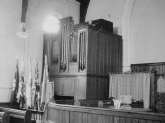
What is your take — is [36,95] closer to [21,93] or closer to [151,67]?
[21,93]

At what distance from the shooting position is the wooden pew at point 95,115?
4316 mm

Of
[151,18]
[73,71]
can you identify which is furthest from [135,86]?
[151,18]

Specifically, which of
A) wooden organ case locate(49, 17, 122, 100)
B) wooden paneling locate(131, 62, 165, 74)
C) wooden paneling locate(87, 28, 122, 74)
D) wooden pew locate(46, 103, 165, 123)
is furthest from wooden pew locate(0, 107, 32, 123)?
wooden paneling locate(131, 62, 165, 74)

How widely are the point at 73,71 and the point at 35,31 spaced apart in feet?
7.35

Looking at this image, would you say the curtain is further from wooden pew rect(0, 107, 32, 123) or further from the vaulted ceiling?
wooden pew rect(0, 107, 32, 123)

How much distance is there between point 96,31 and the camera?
29.3 feet

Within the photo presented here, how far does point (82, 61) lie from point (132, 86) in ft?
6.50

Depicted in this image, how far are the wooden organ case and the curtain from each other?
0.45m

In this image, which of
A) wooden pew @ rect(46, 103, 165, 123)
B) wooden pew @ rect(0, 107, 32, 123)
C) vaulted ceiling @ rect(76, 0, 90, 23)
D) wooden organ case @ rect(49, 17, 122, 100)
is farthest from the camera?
vaulted ceiling @ rect(76, 0, 90, 23)

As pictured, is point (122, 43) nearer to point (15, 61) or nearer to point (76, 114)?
point (15, 61)

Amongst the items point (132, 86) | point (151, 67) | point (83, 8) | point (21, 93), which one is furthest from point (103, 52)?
point (21, 93)

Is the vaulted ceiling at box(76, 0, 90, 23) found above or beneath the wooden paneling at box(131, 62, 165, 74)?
above

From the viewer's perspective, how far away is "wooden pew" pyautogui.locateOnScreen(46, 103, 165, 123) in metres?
4.32

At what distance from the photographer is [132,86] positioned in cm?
837
